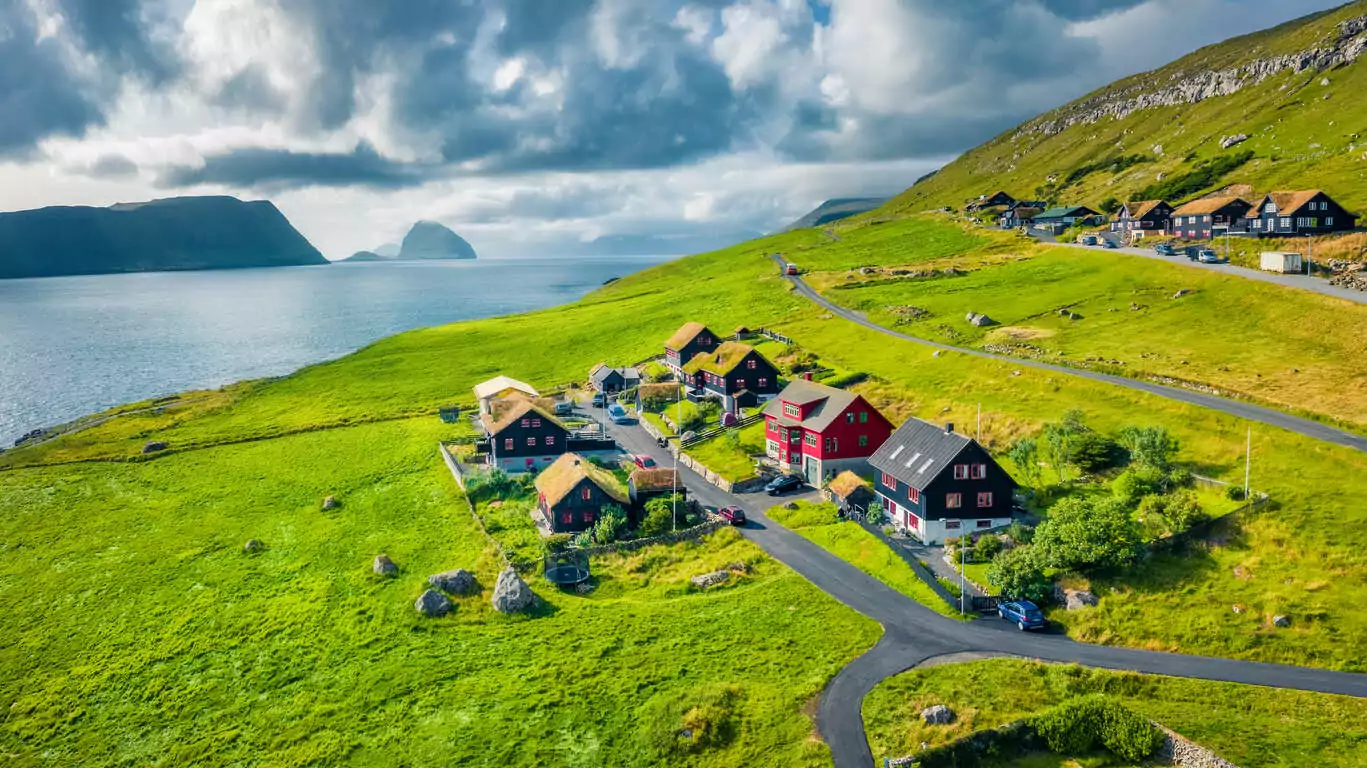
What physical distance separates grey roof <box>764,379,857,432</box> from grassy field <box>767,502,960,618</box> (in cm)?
886

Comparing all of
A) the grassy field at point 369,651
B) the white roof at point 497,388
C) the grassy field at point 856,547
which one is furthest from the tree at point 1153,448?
the white roof at point 497,388

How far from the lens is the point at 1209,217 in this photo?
452ft

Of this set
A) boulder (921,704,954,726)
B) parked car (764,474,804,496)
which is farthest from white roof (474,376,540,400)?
boulder (921,704,954,726)

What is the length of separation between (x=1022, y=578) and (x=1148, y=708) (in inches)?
470

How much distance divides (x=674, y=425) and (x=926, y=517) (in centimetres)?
3902

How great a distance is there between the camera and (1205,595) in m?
45.5

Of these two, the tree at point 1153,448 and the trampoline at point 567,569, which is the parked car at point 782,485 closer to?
the trampoline at point 567,569

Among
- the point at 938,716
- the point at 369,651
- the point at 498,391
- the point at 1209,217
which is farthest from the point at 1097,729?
the point at 1209,217

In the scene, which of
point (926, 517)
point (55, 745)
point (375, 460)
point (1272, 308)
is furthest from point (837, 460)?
point (1272, 308)

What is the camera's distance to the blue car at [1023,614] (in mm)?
45562

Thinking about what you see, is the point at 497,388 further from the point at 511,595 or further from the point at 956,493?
the point at 956,493

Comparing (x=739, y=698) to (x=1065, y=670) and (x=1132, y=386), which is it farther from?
(x=1132, y=386)

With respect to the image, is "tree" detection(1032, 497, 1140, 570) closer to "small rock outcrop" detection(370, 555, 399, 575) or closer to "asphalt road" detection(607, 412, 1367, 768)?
"asphalt road" detection(607, 412, 1367, 768)

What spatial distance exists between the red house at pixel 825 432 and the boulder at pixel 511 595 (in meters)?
30.6
